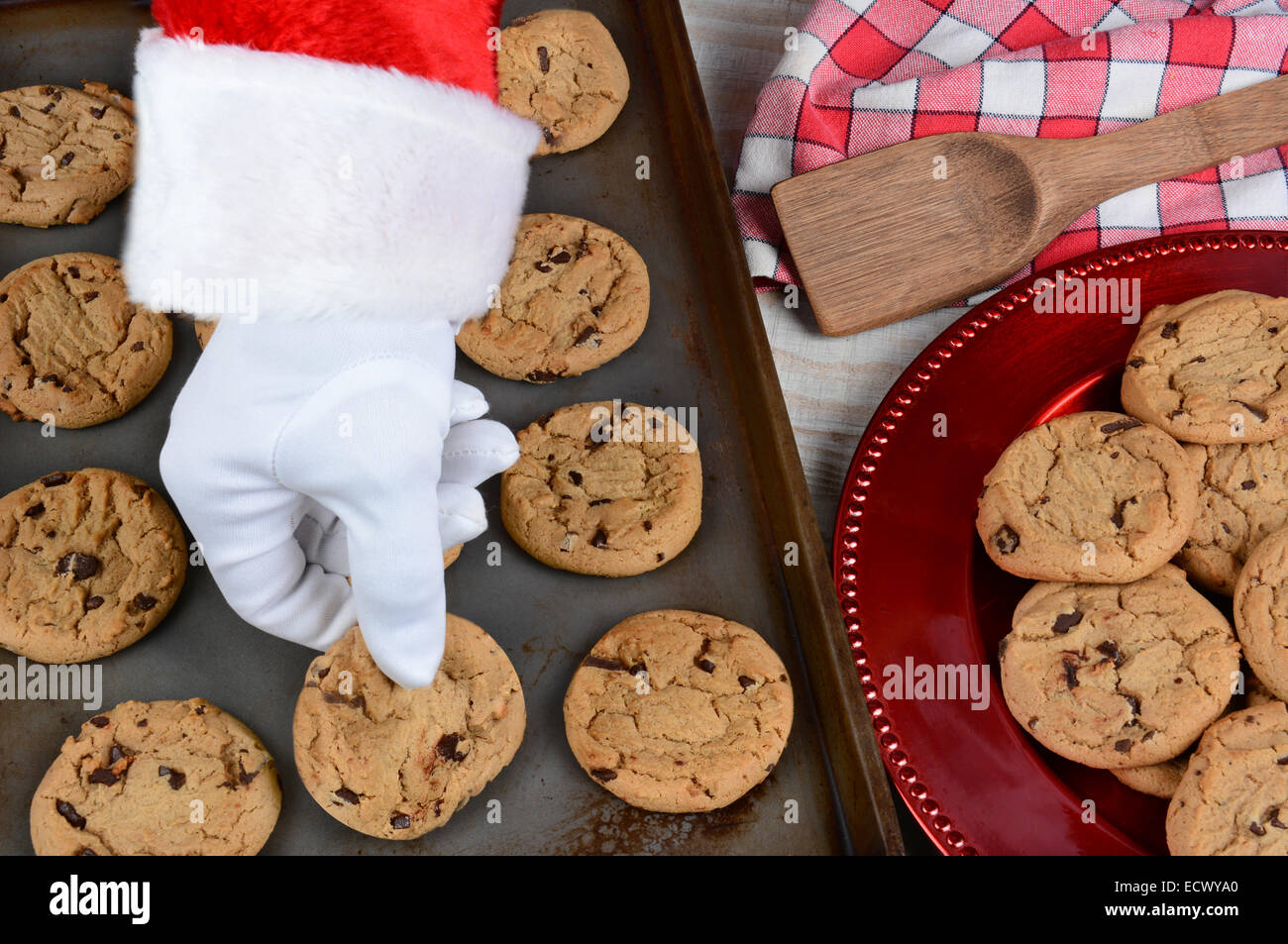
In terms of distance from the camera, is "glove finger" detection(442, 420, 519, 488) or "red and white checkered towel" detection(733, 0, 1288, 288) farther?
"red and white checkered towel" detection(733, 0, 1288, 288)

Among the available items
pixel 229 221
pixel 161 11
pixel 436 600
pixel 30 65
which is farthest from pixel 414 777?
pixel 30 65

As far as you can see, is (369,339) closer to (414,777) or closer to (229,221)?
(229,221)

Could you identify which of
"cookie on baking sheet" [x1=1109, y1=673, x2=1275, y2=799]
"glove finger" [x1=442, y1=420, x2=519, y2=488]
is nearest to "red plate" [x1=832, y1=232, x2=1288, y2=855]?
"cookie on baking sheet" [x1=1109, y1=673, x2=1275, y2=799]

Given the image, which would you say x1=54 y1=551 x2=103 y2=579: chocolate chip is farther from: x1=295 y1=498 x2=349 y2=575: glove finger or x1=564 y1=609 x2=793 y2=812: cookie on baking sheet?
x1=564 y1=609 x2=793 y2=812: cookie on baking sheet

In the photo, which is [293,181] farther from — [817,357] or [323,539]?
[817,357]

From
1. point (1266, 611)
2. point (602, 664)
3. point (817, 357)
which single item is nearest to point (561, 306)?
point (817, 357)

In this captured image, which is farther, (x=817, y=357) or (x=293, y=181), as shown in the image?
(x=817, y=357)
